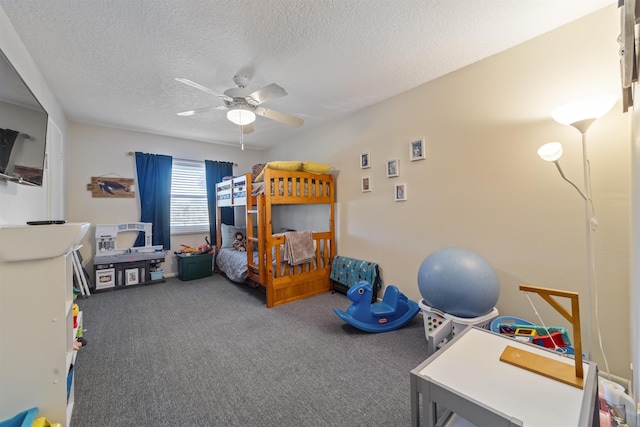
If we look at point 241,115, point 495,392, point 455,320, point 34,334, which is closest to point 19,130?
point 34,334

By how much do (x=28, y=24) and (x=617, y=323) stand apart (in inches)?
174

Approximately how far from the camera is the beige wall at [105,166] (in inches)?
145

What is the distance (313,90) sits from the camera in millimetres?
2777

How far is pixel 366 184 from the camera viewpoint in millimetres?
3262

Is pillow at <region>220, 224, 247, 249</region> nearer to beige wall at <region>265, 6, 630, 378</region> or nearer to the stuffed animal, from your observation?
the stuffed animal

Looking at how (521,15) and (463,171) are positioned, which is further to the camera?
(463,171)

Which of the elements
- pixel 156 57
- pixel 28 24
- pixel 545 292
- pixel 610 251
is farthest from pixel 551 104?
pixel 28 24

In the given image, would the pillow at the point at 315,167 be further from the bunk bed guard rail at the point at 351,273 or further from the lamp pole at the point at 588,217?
the lamp pole at the point at 588,217

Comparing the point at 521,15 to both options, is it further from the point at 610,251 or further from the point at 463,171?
the point at 610,251

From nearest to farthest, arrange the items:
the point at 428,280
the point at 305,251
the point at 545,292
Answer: the point at 545,292 < the point at 428,280 < the point at 305,251

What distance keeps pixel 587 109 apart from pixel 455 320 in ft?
5.11

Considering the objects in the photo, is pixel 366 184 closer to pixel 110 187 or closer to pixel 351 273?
pixel 351 273

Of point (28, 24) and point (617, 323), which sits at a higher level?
point (28, 24)

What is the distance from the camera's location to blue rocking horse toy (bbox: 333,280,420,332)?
2.39 metres
